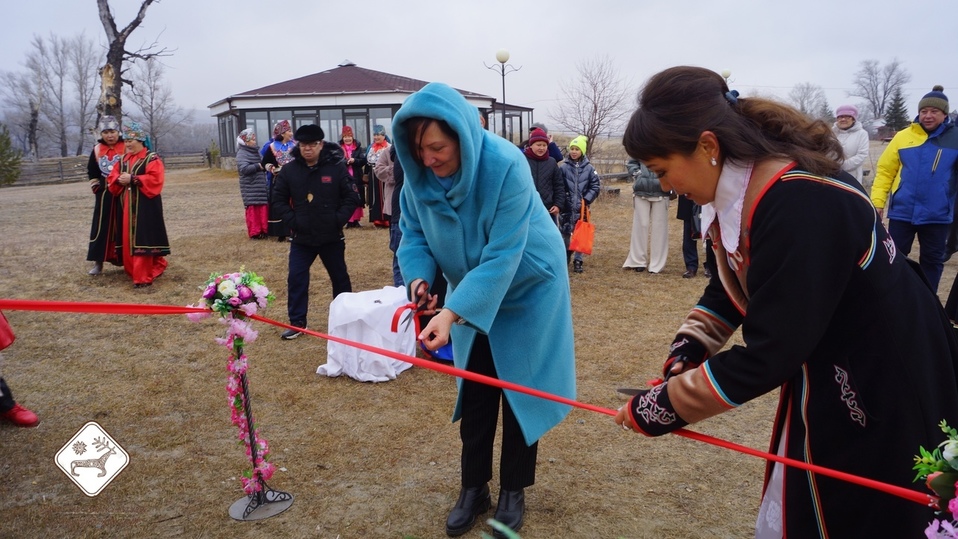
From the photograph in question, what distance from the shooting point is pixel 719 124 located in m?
1.67

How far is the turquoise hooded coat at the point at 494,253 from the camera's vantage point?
257cm

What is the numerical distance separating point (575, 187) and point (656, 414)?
725cm

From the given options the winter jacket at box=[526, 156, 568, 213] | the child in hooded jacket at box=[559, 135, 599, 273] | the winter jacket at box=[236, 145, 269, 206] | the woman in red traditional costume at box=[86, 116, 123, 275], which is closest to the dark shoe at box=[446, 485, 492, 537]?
the winter jacket at box=[526, 156, 568, 213]

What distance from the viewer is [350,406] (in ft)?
15.7

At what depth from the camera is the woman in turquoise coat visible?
2.56 m

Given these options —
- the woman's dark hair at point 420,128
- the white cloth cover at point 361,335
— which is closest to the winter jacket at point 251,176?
the white cloth cover at point 361,335

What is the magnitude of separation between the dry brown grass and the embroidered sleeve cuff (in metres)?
1.07

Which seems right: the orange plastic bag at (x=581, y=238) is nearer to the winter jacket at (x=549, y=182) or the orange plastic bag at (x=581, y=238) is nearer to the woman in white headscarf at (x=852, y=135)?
the winter jacket at (x=549, y=182)

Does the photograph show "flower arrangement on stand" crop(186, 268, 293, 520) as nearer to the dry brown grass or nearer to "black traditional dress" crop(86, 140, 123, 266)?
the dry brown grass

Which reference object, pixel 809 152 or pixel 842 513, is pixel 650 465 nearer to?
pixel 842 513

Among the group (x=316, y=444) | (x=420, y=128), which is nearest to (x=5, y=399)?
(x=316, y=444)

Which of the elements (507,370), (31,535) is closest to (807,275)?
(507,370)

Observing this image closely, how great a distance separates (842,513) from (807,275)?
649mm

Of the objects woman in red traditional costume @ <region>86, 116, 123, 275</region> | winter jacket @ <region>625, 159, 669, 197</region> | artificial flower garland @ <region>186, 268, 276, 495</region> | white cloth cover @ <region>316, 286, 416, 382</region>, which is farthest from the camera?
winter jacket @ <region>625, 159, 669, 197</region>
